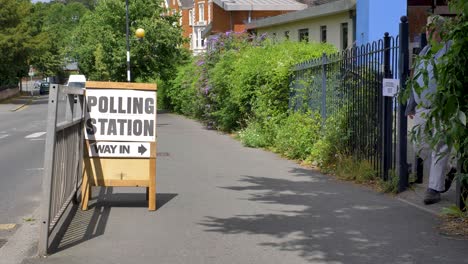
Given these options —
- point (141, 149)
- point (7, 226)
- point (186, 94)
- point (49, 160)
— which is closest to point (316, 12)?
point (186, 94)

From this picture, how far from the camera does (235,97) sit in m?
18.4

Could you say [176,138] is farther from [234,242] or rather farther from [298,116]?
[234,242]

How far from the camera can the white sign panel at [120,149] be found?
25.3ft

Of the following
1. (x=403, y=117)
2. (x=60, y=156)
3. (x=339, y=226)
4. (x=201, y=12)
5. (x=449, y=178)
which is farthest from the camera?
(x=201, y=12)

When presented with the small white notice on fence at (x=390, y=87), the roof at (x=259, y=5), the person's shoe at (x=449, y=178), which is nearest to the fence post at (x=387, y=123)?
the small white notice on fence at (x=390, y=87)

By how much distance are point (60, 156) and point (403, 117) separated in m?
4.59

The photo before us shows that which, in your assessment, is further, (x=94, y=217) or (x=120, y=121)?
(x=120, y=121)

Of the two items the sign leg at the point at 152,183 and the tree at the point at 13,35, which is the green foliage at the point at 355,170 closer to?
the sign leg at the point at 152,183

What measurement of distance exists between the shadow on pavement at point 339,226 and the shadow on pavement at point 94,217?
1.17m

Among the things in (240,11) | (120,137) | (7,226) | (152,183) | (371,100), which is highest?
(240,11)

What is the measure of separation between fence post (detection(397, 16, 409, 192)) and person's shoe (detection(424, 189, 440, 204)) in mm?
816

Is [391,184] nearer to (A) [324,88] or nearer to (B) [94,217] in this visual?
(B) [94,217]

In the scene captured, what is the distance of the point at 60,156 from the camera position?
20.1 feet

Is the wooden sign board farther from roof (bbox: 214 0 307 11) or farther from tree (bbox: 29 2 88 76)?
tree (bbox: 29 2 88 76)
